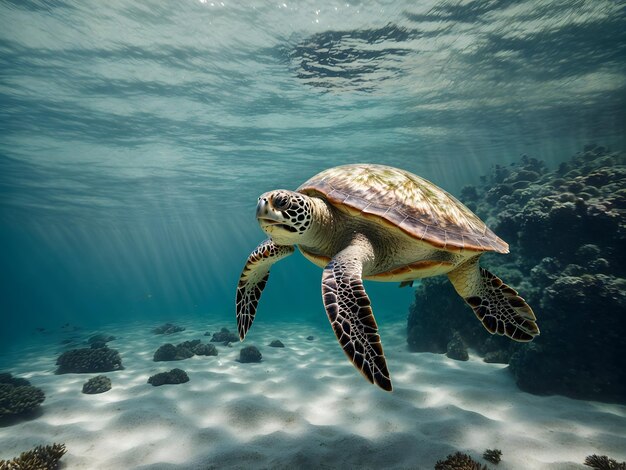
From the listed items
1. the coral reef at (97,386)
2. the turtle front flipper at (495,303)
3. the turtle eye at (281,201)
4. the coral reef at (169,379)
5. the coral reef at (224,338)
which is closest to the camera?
the turtle eye at (281,201)

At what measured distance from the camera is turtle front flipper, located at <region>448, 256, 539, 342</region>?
4.38 metres

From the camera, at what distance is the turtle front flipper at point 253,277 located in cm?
427

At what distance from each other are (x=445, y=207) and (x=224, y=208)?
131 feet

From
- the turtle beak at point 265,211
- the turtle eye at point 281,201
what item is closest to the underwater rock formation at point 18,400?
the turtle beak at point 265,211

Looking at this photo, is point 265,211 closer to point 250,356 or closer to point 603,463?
point 603,463

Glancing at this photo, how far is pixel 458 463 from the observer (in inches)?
152

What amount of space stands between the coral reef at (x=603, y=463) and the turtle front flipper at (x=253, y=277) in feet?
16.2

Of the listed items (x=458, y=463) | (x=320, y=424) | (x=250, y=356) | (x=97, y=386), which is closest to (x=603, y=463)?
(x=458, y=463)

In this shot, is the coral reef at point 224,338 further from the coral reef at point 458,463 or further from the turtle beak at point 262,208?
the turtle beak at point 262,208

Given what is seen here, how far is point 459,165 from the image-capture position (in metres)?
31.9

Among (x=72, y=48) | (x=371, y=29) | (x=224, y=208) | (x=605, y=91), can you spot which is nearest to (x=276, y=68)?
(x=371, y=29)

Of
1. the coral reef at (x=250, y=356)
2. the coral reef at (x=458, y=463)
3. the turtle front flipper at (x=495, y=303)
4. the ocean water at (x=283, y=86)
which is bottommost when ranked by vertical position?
the coral reef at (x=250, y=356)

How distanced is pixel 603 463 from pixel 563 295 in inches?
164

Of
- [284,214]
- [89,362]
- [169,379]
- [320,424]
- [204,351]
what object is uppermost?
[284,214]
